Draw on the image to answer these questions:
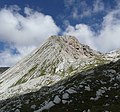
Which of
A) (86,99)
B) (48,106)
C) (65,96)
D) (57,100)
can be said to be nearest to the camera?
(48,106)

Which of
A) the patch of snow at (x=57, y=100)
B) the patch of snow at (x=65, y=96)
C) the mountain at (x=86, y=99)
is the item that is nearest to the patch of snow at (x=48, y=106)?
the mountain at (x=86, y=99)

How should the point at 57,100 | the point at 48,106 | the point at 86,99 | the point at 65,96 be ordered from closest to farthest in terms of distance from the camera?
the point at 48,106 → the point at 57,100 → the point at 86,99 → the point at 65,96

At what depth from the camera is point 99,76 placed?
50.7 meters

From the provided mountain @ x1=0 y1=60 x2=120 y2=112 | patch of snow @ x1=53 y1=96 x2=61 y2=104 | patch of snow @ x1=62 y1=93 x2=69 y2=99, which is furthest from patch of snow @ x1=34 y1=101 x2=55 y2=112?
patch of snow @ x1=62 y1=93 x2=69 y2=99

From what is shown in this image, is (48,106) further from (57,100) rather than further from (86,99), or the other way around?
(86,99)

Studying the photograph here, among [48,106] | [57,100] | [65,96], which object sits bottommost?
[48,106]

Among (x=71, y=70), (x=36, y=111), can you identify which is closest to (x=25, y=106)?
(x=36, y=111)

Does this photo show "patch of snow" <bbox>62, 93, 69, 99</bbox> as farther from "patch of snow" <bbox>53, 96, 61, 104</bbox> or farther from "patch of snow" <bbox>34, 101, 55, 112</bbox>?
"patch of snow" <bbox>34, 101, 55, 112</bbox>

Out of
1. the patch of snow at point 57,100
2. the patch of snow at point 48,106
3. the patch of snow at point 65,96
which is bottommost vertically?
the patch of snow at point 48,106

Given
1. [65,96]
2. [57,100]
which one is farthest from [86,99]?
[57,100]

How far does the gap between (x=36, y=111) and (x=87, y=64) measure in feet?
525

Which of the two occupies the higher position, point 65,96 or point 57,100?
point 65,96

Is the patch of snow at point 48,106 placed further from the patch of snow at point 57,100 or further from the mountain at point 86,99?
the patch of snow at point 57,100

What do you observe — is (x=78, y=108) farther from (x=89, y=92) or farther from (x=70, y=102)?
(x=89, y=92)
